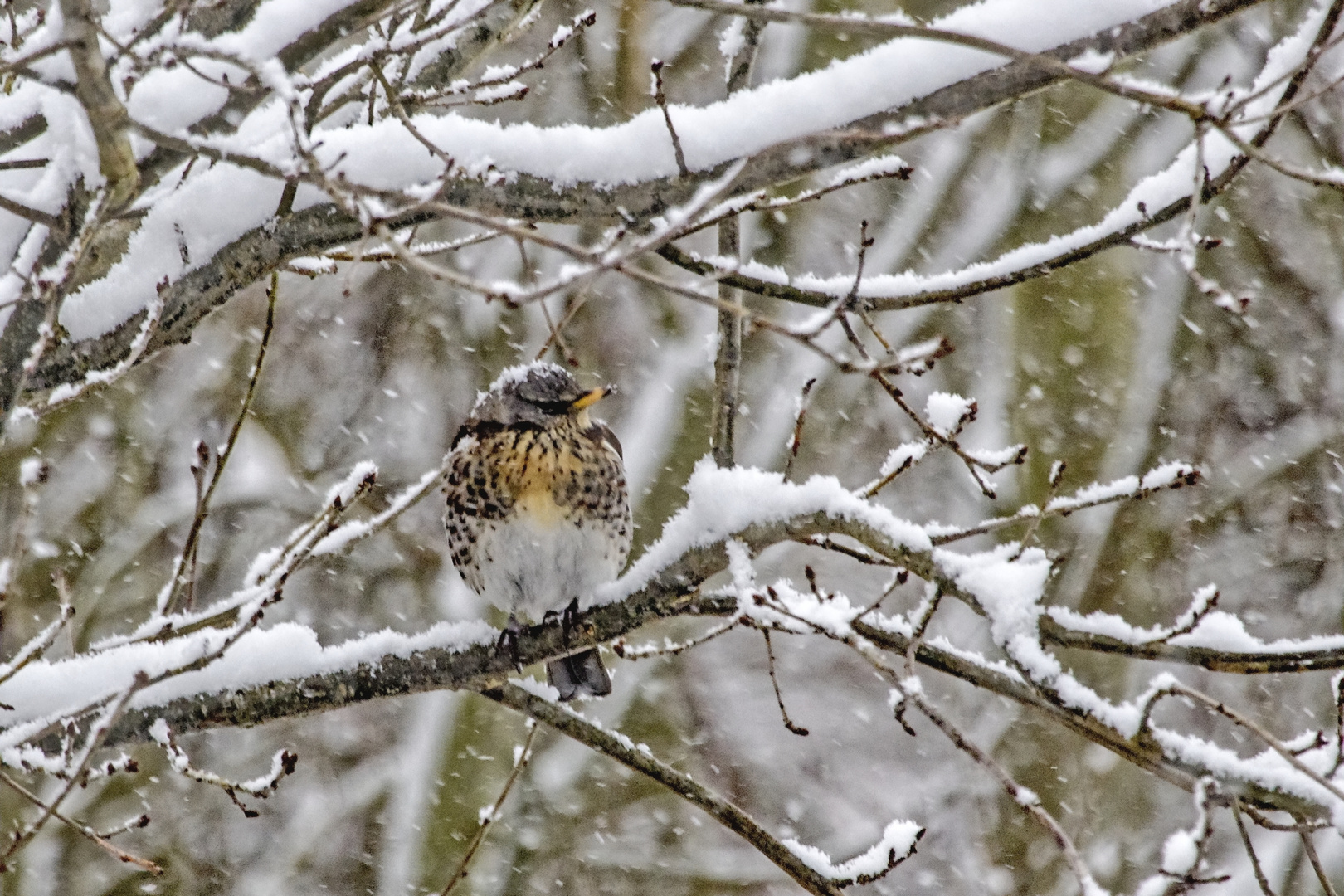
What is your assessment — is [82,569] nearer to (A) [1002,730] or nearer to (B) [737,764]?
(B) [737,764]

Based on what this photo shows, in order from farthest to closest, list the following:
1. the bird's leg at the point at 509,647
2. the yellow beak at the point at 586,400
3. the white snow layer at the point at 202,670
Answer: the yellow beak at the point at 586,400
the bird's leg at the point at 509,647
the white snow layer at the point at 202,670

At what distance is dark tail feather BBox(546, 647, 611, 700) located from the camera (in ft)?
13.5

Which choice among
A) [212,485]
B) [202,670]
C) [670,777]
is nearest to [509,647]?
[670,777]

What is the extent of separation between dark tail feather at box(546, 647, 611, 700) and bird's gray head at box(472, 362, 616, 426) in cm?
75

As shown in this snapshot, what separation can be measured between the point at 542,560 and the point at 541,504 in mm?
176

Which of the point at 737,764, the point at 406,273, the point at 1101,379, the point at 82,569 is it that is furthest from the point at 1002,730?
the point at 82,569

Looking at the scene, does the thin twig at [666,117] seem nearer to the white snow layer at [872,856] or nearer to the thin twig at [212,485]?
the thin twig at [212,485]

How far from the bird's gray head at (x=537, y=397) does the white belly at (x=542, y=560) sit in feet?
1.13

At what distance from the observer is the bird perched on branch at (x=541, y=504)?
4.10m

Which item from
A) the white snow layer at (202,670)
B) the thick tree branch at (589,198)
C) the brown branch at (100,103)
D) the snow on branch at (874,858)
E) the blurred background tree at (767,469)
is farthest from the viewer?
the blurred background tree at (767,469)

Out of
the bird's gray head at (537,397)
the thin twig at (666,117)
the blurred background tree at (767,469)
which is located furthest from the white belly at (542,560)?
the blurred background tree at (767,469)

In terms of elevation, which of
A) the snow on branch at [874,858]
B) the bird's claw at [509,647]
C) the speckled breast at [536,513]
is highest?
the speckled breast at [536,513]

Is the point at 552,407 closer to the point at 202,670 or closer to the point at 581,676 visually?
the point at 581,676

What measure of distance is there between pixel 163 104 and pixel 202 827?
5116mm
